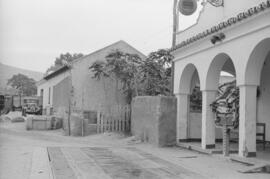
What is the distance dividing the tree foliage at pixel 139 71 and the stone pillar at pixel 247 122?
33.4ft

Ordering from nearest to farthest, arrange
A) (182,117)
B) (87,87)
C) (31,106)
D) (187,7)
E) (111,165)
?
(111,165) → (182,117) → (187,7) → (87,87) → (31,106)

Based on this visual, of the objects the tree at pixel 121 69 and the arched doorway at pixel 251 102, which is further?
the tree at pixel 121 69

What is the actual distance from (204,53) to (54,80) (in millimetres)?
17369

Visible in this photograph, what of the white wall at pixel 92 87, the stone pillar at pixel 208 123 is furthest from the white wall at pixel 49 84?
the stone pillar at pixel 208 123

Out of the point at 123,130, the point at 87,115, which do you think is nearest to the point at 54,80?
the point at 87,115

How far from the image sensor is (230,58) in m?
12.6

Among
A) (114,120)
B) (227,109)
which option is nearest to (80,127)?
(114,120)

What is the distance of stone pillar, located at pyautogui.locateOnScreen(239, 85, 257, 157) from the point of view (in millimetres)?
11133

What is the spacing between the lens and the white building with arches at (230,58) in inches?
427

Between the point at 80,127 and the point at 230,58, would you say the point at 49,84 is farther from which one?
the point at 230,58

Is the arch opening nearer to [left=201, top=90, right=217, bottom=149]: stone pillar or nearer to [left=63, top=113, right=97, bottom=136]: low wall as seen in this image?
[left=201, top=90, right=217, bottom=149]: stone pillar

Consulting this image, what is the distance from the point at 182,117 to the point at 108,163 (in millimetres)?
5798

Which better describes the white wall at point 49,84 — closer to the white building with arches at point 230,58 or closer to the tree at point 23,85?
the white building with arches at point 230,58

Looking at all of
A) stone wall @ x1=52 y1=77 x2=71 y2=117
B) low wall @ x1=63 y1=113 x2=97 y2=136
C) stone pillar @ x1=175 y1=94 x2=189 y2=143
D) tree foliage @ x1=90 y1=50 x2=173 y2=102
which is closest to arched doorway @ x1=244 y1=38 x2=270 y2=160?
stone pillar @ x1=175 y1=94 x2=189 y2=143
